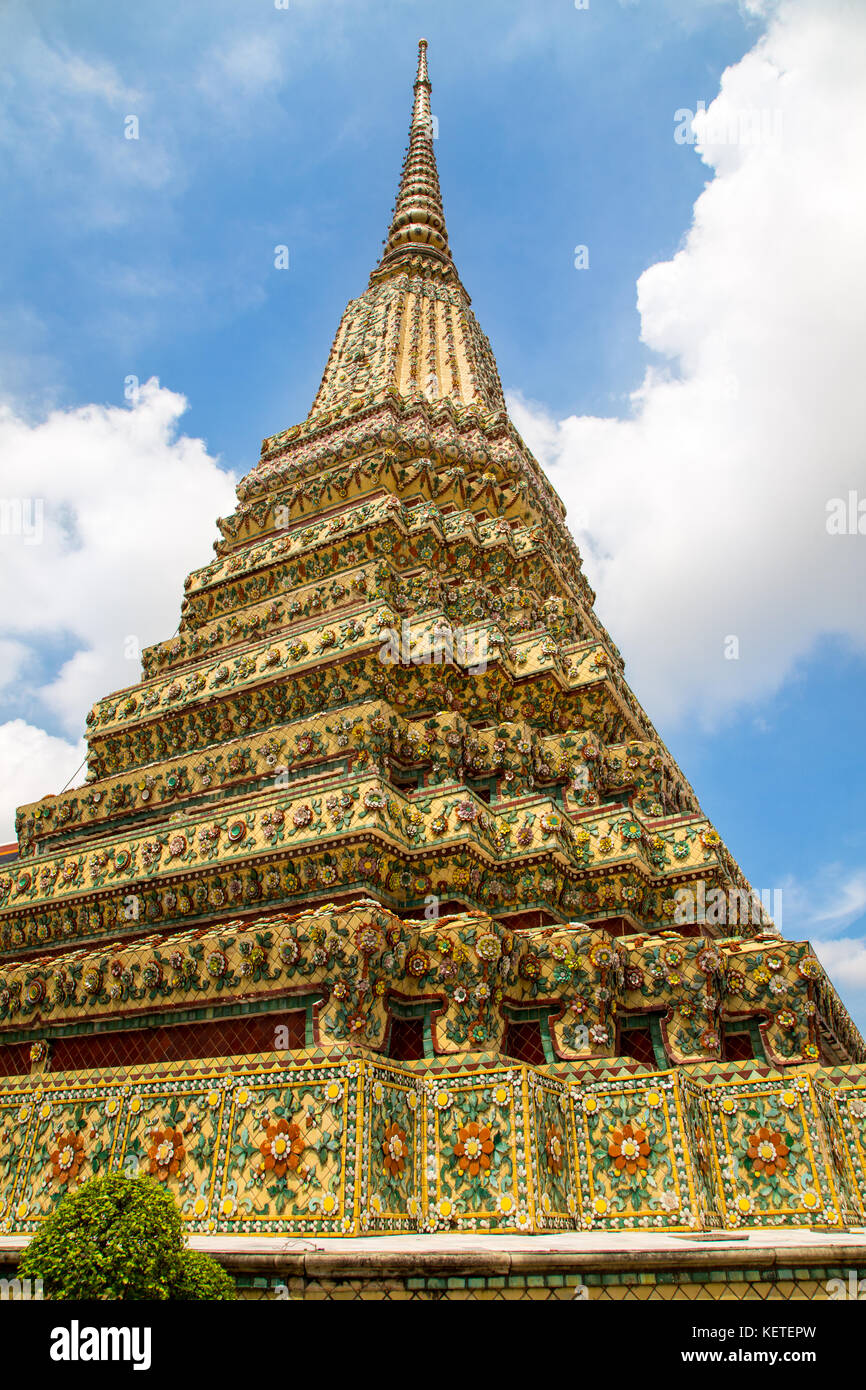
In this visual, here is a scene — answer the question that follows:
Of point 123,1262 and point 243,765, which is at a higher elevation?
point 243,765

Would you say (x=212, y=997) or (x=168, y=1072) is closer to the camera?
(x=168, y=1072)

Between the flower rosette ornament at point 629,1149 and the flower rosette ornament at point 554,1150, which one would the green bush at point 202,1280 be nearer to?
the flower rosette ornament at point 554,1150

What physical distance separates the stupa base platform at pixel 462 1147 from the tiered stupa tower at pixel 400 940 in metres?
0.02

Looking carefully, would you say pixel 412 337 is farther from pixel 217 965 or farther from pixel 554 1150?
pixel 554 1150

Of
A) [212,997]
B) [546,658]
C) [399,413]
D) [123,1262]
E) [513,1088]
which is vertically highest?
[399,413]

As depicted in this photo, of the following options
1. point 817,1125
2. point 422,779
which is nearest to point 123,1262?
point 817,1125

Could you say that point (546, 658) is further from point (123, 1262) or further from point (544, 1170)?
point (123, 1262)

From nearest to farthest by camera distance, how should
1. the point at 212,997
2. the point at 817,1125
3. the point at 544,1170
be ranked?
1. the point at 544,1170
2. the point at 817,1125
3. the point at 212,997

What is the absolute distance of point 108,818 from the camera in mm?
14188

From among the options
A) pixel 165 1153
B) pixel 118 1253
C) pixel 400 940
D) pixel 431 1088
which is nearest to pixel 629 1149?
pixel 431 1088

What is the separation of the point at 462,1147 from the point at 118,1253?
3.61 meters

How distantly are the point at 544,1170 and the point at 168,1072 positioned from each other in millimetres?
3544

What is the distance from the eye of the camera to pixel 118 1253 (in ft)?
Answer: 15.0
